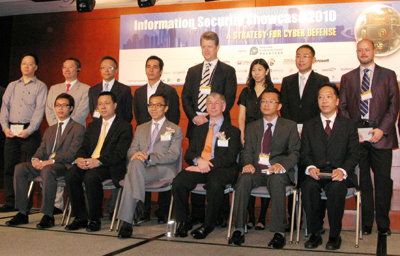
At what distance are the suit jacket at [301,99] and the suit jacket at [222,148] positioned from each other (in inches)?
23.1

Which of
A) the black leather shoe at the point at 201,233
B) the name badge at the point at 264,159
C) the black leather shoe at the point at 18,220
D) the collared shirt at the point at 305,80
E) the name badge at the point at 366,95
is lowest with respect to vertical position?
the black leather shoe at the point at 18,220

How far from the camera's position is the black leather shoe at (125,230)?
134 inches

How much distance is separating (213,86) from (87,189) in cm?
149

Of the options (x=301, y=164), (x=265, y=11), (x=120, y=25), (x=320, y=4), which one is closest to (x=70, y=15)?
(x=120, y=25)

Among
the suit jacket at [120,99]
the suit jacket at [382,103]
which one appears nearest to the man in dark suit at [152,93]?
the suit jacket at [120,99]

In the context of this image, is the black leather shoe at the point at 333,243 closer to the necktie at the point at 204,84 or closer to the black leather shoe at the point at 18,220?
the necktie at the point at 204,84

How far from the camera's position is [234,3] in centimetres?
647

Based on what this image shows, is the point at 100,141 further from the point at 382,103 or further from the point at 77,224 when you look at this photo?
the point at 382,103

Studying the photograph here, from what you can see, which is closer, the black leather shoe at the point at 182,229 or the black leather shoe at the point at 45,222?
the black leather shoe at the point at 182,229

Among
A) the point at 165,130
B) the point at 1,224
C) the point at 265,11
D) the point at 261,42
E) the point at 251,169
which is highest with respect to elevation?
the point at 265,11

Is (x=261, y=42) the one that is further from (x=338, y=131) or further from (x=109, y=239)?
(x=109, y=239)

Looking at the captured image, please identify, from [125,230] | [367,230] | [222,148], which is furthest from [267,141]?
[125,230]

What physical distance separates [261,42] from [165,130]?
282 centimetres

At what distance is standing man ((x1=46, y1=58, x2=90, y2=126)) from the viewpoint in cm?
473
